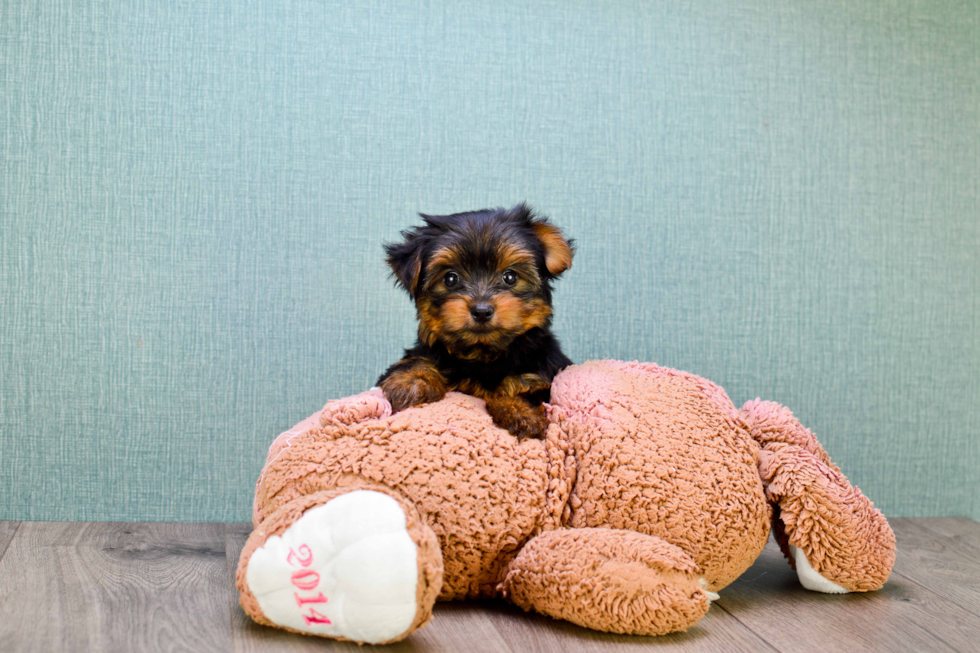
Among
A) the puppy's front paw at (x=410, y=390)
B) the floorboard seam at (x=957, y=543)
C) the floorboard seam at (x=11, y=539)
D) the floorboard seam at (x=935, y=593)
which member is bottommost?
the floorboard seam at (x=11, y=539)

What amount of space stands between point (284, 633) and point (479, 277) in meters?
0.90

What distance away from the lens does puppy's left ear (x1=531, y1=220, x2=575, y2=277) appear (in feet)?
6.68

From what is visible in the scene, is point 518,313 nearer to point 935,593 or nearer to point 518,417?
point 518,417

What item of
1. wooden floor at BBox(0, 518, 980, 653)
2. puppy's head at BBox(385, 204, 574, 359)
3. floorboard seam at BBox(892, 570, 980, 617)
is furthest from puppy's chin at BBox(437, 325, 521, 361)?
floorboard seam at BBox(892, 570, 980, 617)

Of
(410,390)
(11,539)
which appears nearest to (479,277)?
(410,390)

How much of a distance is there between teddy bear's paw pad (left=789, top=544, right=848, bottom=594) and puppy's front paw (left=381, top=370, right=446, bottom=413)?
3.15ft

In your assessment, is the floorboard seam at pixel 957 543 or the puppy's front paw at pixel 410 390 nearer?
the puppy's front paw at pixel 410 390

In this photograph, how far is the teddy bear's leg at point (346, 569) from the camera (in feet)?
4.64

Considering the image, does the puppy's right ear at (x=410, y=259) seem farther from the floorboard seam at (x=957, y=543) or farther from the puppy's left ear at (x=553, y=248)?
the floorboard seam at (x=957, y=543)

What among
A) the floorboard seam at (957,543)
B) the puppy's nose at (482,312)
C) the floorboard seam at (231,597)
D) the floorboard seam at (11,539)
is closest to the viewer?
the floorboard seam at (231,597)

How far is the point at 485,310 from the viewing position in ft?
6.13

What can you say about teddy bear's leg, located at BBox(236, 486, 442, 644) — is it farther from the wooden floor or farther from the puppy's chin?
the puppy's chin

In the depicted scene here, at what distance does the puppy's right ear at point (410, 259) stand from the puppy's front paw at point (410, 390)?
0.73 feet

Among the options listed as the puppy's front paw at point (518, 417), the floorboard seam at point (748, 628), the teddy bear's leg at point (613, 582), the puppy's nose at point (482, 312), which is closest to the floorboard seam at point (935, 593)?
the floorboard seam at point (748, 628)
